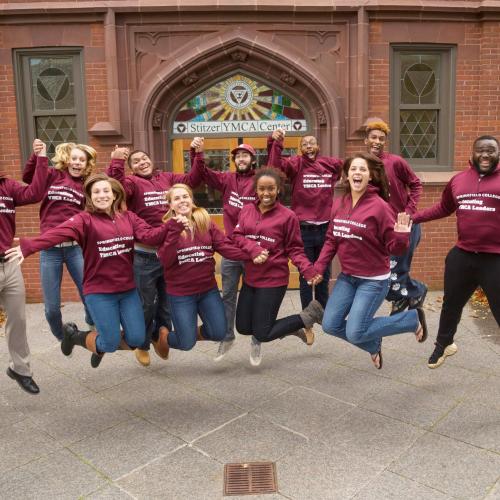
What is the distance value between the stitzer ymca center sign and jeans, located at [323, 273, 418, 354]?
434 cm

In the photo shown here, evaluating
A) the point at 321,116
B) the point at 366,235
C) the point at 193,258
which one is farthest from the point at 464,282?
the point at 321,116

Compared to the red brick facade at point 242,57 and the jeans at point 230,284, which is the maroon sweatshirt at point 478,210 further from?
the red brick facade at point 242,57

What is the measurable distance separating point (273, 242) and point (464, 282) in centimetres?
157

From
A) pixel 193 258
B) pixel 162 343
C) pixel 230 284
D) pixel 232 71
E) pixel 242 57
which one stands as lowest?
pixel 162 343

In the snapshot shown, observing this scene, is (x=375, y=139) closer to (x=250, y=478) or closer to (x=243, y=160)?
(x=243, y=160)

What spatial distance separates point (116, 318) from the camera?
4242mm

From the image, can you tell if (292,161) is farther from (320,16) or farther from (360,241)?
(320,16)

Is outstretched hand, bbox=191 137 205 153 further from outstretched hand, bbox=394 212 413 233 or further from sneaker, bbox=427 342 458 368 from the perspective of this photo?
sneaker, bbox=427 342 458 368

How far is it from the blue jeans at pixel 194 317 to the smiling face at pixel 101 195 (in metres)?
0.92

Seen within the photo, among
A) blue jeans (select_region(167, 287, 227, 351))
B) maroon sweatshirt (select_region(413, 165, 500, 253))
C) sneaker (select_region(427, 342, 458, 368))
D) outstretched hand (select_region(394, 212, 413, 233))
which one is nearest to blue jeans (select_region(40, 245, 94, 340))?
blue jeans (select_region(167, 287, 227, 351))

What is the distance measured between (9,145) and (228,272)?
4464 millimetres

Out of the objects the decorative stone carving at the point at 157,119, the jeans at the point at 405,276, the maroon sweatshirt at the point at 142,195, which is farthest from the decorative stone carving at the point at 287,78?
the maroon sweatshirt at the point at 142,195

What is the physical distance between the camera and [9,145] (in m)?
7.74

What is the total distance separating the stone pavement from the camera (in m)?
3.23
